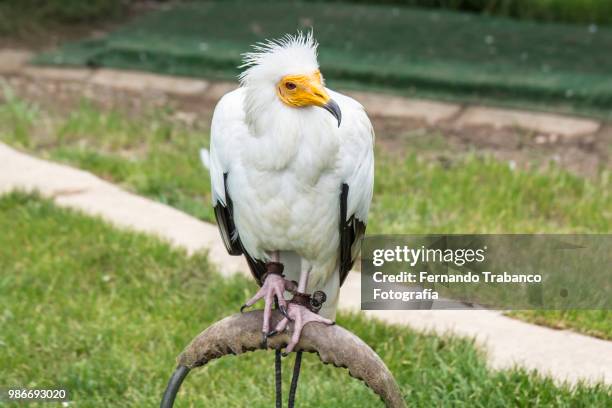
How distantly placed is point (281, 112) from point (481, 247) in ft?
6.57

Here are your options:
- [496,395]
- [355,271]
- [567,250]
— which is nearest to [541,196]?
[567,250]

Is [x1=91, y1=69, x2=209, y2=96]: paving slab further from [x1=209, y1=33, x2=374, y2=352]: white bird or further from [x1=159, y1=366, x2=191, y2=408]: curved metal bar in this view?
[x1=159, y1=366, x2=191, y2=408]: curved metal bar

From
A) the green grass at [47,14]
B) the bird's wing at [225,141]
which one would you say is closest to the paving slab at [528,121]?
the bird's wing at [225,141]

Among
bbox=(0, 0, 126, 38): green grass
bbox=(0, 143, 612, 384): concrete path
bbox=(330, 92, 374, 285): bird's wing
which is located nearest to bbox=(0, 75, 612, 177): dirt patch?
bbox=(0, 143, 612, 384): concrete path

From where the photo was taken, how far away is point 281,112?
255cm

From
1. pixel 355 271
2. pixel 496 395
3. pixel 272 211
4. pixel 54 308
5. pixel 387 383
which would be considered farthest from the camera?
pixel 355 271

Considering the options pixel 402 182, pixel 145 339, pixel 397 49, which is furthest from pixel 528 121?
pixel 145 339

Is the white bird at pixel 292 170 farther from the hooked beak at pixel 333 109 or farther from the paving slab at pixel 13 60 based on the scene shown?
the paving slab at pixel 13 60

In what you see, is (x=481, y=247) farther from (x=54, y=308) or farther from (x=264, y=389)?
(x=54, y=308)

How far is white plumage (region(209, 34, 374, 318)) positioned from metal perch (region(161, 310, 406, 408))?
257 mm

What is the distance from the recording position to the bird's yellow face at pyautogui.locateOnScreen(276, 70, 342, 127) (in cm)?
248

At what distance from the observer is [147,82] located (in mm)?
7191

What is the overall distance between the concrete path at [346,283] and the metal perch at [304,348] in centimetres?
122

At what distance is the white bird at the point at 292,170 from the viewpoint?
2.55 metres
